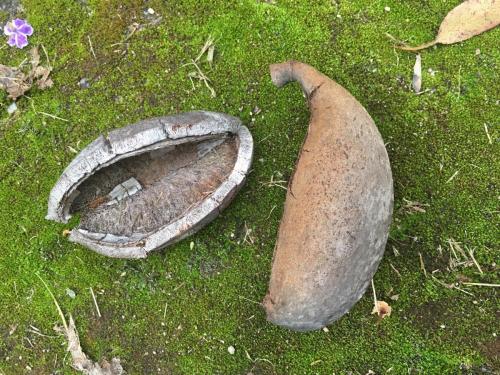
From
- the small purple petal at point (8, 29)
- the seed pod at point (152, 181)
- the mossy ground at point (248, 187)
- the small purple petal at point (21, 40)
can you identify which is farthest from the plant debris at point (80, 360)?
the small purple petal at point (8, 29)

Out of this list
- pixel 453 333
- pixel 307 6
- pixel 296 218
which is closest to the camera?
pixel 296 218

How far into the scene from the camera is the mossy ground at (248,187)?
3.41 meters

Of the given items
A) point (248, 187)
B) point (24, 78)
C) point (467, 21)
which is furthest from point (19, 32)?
point (467, 21)

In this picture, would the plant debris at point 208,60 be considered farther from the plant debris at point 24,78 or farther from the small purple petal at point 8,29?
the small purple petal at point 8,29

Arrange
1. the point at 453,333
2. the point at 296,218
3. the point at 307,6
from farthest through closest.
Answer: the point at 307,6
the point at 453,333
the point at 296,218

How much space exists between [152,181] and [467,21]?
93.1 inches

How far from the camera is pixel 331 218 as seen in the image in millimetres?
2559

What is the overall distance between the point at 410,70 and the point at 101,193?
225 centimetres

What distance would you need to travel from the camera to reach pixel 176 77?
3.67m

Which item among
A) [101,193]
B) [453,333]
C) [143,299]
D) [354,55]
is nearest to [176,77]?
[101,193]

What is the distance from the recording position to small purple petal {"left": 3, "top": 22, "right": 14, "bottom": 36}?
3.83 m

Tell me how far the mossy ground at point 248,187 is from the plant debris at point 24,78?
→ 7cm

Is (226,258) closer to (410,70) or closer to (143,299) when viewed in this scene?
(143,299)

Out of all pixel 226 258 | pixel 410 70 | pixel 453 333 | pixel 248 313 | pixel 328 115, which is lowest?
pixel 453 333
